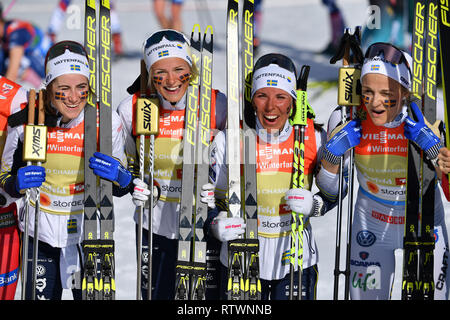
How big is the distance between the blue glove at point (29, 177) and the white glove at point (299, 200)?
1786 millimetres

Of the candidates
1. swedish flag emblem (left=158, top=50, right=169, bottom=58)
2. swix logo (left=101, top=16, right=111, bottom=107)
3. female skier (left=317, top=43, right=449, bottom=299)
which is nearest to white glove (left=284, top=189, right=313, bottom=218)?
female skier (left=317, top=43, right=449, bottom=299)

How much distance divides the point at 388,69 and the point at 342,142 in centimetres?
63

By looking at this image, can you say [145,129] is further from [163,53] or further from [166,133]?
[163,53]

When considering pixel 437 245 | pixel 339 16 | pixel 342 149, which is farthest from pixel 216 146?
pixel 339 16

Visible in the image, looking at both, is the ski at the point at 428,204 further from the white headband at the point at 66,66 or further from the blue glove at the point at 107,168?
the white headband at the point at 66,66

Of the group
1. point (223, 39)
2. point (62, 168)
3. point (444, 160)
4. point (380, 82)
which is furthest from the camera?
point (223, 39)

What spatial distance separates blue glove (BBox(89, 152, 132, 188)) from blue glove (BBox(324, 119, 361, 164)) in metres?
1.52

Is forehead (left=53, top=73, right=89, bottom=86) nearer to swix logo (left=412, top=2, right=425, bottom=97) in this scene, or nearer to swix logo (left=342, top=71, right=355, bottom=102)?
swix logo (left=342, top=71, right=355, bottom=102)

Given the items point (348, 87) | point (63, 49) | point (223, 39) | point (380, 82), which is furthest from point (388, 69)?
point (223, 39)

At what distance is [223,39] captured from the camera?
49.3ft

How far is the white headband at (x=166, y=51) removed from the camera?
6.25 meters

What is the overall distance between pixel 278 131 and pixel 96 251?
1.64 meters

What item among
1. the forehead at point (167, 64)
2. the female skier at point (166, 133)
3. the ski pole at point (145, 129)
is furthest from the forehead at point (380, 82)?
the ski pole at point (145, 129)

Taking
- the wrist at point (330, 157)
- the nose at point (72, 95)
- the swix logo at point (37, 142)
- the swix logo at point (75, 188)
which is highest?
the nose at point (72, 95)
